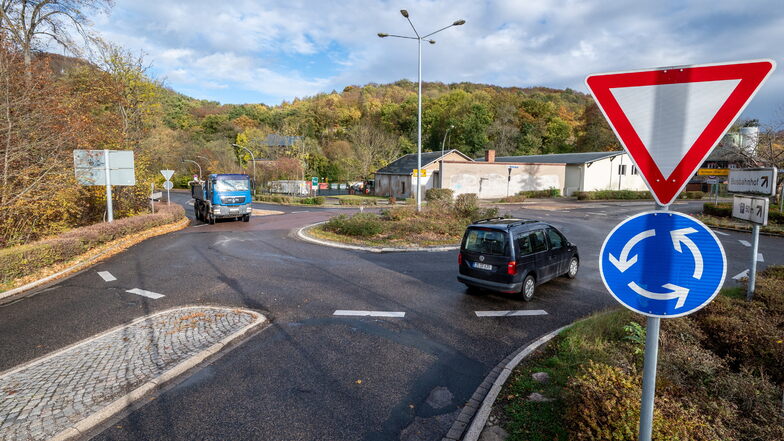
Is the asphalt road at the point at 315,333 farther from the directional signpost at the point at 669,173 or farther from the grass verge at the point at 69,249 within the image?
the directional signpost at the point at 669,173

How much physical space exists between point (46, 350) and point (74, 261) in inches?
291

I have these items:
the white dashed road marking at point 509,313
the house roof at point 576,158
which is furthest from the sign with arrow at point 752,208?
the house roof at point 576,158

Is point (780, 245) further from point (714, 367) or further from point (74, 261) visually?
point (74, 261)

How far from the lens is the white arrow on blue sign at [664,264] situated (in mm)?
1797

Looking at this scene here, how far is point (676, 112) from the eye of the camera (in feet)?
6.20

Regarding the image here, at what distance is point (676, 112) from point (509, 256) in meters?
6.41

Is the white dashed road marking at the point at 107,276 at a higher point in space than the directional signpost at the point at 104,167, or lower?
lower

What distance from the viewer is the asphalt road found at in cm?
429

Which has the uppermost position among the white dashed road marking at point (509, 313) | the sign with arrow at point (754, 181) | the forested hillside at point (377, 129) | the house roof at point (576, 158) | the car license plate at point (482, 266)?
the forested hillside at point (377, 129)

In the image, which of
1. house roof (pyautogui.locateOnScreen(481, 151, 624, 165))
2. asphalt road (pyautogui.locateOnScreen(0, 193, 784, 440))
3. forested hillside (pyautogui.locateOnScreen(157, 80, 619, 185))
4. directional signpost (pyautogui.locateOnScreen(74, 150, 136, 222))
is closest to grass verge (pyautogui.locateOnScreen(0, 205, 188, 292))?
asphalt road (pyautogui.locateOnScreen(0, 193, 784, 440))

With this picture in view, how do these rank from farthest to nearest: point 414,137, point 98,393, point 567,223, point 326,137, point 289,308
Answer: point 326,137, point 414,137, point 567,223, point 289,308, point 98,393

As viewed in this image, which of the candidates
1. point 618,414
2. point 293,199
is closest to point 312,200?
point 293,199

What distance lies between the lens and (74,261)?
1190cm

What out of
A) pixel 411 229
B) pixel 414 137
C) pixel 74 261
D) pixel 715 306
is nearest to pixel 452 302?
pixel 715 306
